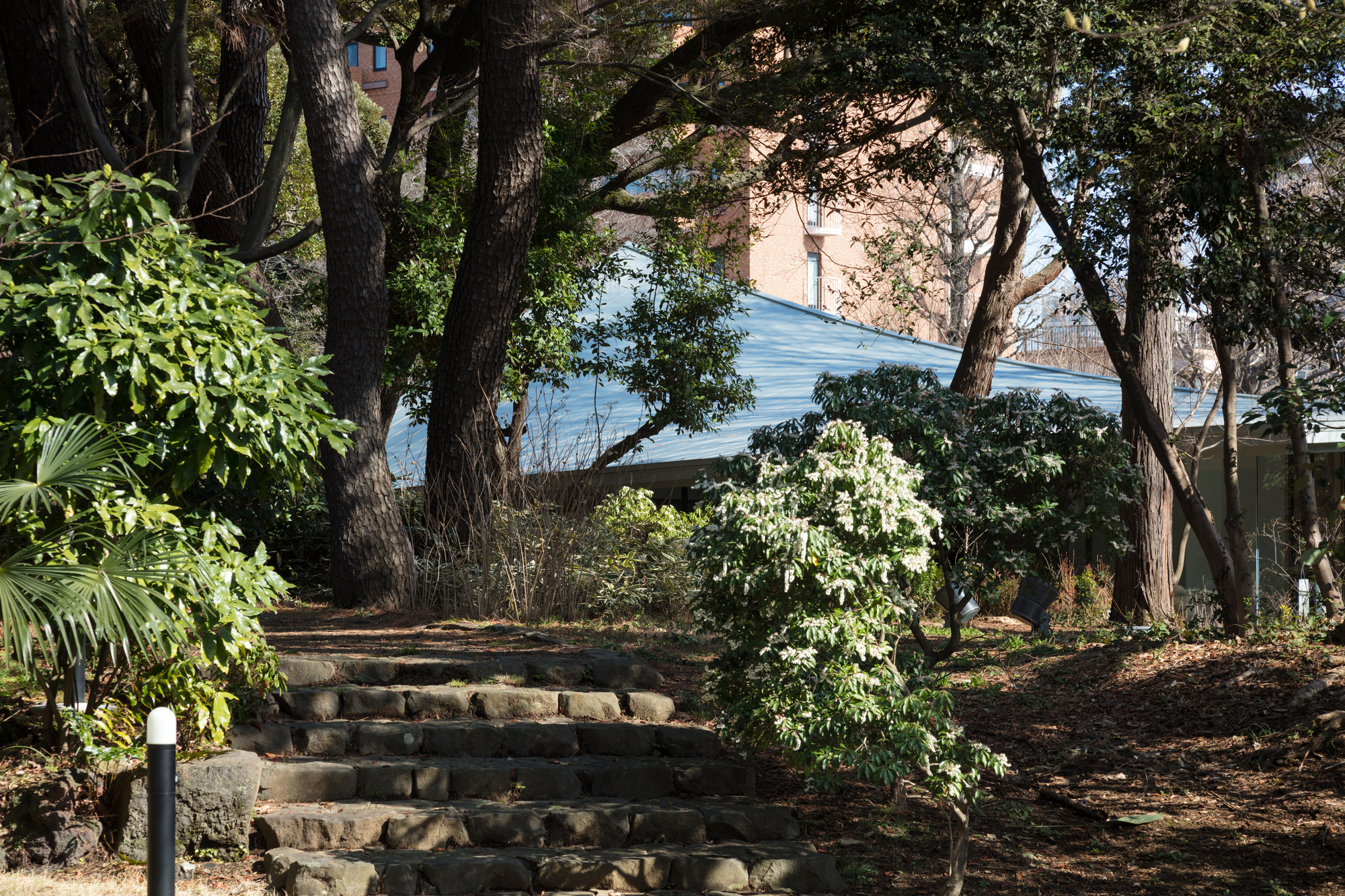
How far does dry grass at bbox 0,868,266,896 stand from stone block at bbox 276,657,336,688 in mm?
1820

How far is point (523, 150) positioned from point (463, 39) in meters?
3.40

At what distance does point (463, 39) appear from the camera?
12.1 meters

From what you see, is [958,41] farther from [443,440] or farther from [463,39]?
[463,39]

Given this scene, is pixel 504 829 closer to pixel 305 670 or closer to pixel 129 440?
pixel 305 670

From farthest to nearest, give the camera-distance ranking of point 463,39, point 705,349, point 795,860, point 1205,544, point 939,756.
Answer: point 705,349 → point 463,39 → point 1205,544 → point 795,860 → point 939,756

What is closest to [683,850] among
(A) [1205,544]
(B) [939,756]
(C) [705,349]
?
(B) [939,756]

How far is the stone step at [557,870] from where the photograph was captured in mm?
4367

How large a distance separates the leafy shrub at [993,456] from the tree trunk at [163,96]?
678 cm

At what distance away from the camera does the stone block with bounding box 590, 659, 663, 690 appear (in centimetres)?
668

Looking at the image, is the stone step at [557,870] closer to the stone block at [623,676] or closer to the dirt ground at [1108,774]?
the dirt ground at [1108,774]

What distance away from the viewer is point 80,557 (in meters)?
4.27

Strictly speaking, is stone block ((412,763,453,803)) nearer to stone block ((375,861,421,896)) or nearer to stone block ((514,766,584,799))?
stone block ((514,766,584,799))

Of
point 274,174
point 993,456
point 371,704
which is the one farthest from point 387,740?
point 274,174

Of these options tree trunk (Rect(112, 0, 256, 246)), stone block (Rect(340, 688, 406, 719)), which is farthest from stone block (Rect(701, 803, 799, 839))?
tree trunk (Rect(112, 0, 256, 246))
